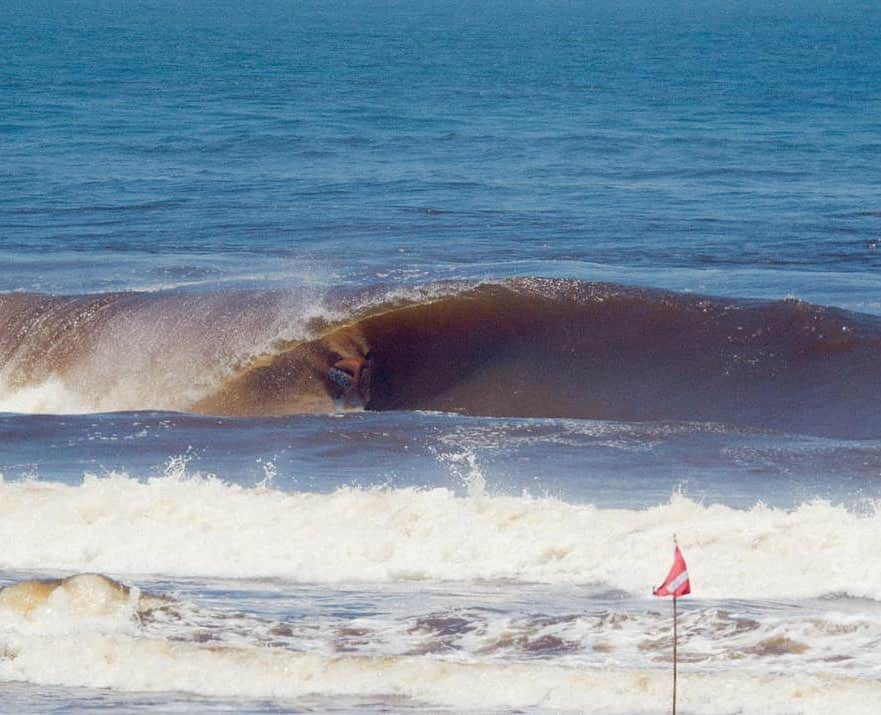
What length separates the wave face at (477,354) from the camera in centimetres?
1586

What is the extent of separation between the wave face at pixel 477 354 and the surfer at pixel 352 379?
0.09 meters

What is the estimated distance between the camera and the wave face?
52.0 ft

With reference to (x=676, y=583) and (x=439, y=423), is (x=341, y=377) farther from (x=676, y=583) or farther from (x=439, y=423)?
(x=676, y=583)

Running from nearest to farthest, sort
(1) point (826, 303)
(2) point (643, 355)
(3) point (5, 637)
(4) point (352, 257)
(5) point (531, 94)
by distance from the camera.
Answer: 1. (3) point (5, 637)
2. (2) point (643, 355)
3. (1) point (826, 303)
4. (4) point (352, 257)
5. (5) point (531, 94)

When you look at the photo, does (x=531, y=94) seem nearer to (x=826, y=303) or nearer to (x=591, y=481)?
(x=826, y=303)

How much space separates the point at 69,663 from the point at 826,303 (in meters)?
12.3

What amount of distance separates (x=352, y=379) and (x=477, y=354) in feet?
4.65

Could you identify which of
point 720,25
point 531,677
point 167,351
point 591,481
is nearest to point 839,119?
point 167,351

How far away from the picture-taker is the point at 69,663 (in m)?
8.12

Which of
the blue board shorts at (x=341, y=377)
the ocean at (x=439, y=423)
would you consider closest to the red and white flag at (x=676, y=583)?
the ocean at (x=439, y=423)

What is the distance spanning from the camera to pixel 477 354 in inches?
692

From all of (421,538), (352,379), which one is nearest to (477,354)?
Result: (352,379)

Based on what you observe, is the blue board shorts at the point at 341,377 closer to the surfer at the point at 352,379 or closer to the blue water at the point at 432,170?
the surfer at the point at 352,379

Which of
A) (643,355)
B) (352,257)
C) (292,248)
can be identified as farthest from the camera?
(292,248)
